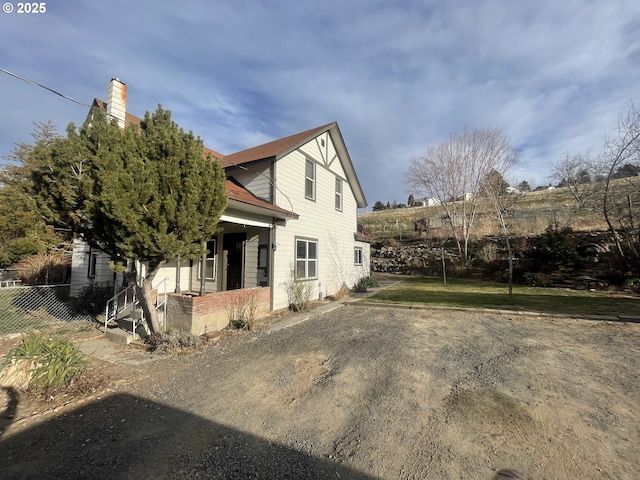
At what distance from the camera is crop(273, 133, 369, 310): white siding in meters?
9.52

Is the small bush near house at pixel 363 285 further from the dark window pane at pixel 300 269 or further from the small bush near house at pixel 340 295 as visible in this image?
the dark window pane at pixel 300 269

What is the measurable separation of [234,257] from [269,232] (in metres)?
1.71

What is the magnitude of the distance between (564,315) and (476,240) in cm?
1429

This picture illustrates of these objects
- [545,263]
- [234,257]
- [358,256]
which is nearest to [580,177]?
[545,263]

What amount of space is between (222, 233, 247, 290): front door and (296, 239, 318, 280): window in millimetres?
2009

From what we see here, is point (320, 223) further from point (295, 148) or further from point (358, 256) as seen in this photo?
point (358, 256)

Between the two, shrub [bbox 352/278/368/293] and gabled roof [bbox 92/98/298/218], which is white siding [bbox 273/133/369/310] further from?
gabled roof [bbox 92/98/298/218]

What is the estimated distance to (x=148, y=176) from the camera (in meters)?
4.97

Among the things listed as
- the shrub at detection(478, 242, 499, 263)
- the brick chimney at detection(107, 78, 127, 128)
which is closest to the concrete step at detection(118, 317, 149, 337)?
the brick chimney at detection(107, 78, 127, 128)

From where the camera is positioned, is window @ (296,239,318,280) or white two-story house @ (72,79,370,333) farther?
window @ (296,239,318,280)

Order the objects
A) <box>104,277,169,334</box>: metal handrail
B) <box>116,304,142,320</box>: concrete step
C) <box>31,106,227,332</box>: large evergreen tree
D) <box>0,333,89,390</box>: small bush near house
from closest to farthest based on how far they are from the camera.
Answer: <box>0,333,89,390</box>: small bush near house < <box>31,106,227,332</box>: large evergreen tree < <box>104,277,169,334</box>: metal handrail < <box>116,304,142,320</box>: concrete step

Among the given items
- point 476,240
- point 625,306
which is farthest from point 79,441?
point 476,240

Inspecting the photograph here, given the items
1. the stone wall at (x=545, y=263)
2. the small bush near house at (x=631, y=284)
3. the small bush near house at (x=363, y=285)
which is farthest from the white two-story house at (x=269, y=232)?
the small bush near house at (x=631, y=284)

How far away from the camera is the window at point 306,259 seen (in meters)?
10.4
